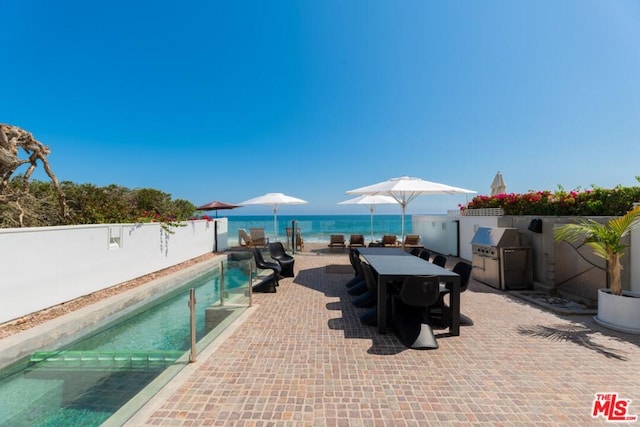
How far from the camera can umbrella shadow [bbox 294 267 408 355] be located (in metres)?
3.25

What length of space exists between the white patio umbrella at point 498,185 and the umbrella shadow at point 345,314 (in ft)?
22.7

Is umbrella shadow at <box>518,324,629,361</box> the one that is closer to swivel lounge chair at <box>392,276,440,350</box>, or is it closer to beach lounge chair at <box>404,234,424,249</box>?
swivel lounge chair at <box>392,276,440,350</box>

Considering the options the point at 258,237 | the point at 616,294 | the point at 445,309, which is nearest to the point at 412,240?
the point at 616,294

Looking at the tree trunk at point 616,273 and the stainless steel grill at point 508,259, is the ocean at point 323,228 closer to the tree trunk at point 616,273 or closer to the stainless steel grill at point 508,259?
the stainless steel grill at point 508,259

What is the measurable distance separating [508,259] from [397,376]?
4.77 metres

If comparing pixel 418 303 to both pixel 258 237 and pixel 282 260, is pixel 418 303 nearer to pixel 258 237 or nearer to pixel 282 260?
pixel 282 260

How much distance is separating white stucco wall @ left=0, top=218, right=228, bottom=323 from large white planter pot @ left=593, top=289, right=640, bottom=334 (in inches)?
353

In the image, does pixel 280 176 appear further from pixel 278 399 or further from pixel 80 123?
pixel 278 399

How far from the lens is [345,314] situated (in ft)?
14.3

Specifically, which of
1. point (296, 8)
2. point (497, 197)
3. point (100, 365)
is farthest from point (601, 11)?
point (100, 365)

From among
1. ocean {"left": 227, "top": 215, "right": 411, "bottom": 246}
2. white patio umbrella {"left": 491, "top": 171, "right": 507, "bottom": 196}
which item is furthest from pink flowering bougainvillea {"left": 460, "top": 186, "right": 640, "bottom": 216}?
ocean {"left": 227, "top": 215, "right": 411, "bottom": 246}

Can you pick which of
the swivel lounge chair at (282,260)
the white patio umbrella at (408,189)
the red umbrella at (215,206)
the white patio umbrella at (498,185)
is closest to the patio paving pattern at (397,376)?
the swivel lounge chair at (282,260)

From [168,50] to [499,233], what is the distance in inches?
554

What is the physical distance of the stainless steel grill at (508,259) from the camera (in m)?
5.86
